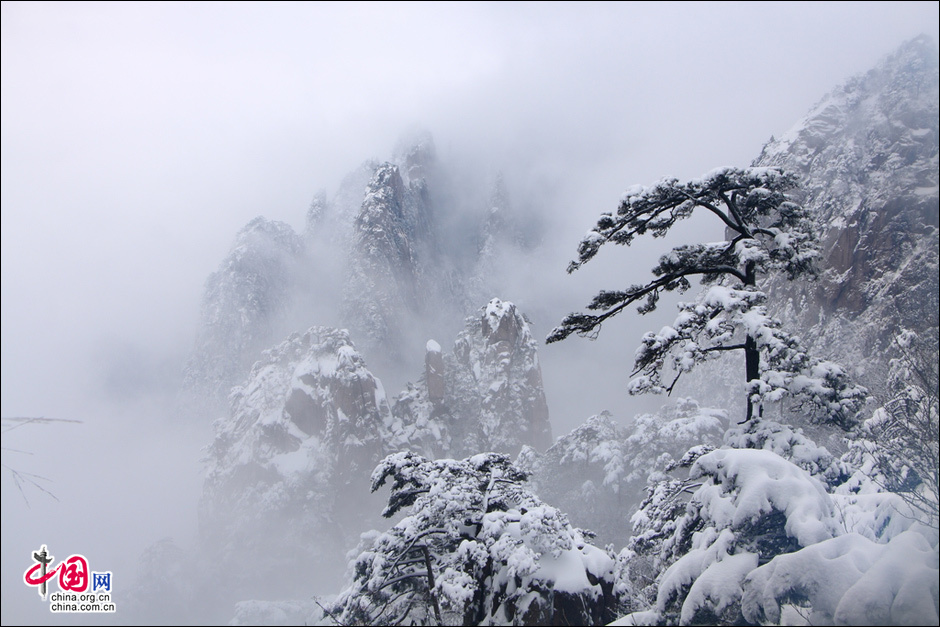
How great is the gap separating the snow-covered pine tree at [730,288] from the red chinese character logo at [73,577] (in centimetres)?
1010

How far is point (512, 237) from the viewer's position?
5012 inches

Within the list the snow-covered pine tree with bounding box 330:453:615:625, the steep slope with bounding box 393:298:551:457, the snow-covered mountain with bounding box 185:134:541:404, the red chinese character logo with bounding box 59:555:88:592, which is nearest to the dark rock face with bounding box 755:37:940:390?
the snow-covered pine tree with bounding box 330:453:615:625

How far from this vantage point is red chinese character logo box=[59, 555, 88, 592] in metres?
8.96

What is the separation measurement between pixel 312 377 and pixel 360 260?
35577 millimetres

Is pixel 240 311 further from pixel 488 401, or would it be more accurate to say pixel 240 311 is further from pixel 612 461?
pixel 612 461

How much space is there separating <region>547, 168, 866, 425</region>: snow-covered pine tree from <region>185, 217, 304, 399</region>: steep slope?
9201cm

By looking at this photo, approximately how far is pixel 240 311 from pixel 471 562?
306 feet

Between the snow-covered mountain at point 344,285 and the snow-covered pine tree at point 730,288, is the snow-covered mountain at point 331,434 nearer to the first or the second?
the snow-covered mountain at point 344,285

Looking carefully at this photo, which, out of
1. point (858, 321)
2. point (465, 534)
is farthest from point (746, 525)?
point (858, 321)

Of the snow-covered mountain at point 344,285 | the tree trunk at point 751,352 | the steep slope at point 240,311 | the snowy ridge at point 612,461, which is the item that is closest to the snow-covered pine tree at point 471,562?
the tree trunk at point 751,352

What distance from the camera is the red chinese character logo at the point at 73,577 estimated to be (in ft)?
29.4

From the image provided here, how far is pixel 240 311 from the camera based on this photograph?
295 feet

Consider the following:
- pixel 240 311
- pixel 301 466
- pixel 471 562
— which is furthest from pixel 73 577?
pixel 240 311

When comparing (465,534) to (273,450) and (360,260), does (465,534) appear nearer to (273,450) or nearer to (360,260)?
(273,450)
